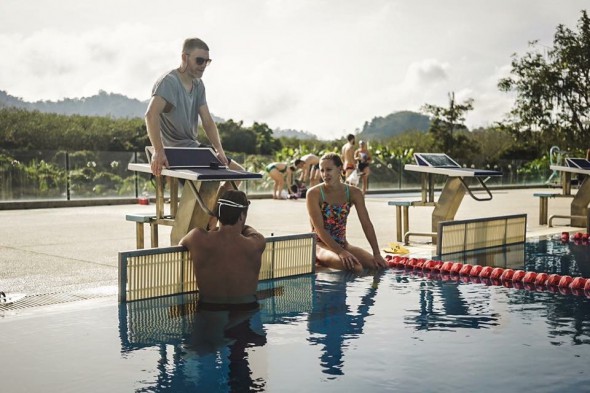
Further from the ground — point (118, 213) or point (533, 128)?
point (533, 128)

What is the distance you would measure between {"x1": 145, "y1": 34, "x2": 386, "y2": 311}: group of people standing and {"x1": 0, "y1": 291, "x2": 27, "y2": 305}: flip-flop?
1.45 m

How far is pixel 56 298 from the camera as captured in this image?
6617 millimetres

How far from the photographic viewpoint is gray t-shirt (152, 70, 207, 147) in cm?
719

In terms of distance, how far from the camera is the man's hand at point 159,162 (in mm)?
6793

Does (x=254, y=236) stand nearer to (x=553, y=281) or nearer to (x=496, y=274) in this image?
(x=496, y=274)

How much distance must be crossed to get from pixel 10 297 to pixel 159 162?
1636 mm

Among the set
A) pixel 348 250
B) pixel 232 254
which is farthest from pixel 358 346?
pixel 348 250

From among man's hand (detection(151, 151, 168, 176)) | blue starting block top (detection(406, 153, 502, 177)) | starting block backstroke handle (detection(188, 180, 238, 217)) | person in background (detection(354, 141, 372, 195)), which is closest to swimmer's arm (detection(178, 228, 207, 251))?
starting block backstroke handle (detection(188, 180, 238, 217))

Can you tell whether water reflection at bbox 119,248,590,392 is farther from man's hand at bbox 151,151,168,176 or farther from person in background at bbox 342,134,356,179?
person in background at bbox 342,134,356,179

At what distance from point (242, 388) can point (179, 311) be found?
2.04 meters

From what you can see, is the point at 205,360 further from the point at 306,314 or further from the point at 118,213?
the point at 118,213

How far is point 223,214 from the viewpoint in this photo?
6.29 metres

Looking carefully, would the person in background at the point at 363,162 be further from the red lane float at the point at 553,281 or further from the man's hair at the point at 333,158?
the red lane float at the point at 553,281

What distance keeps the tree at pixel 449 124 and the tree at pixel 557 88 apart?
9.34 metres
